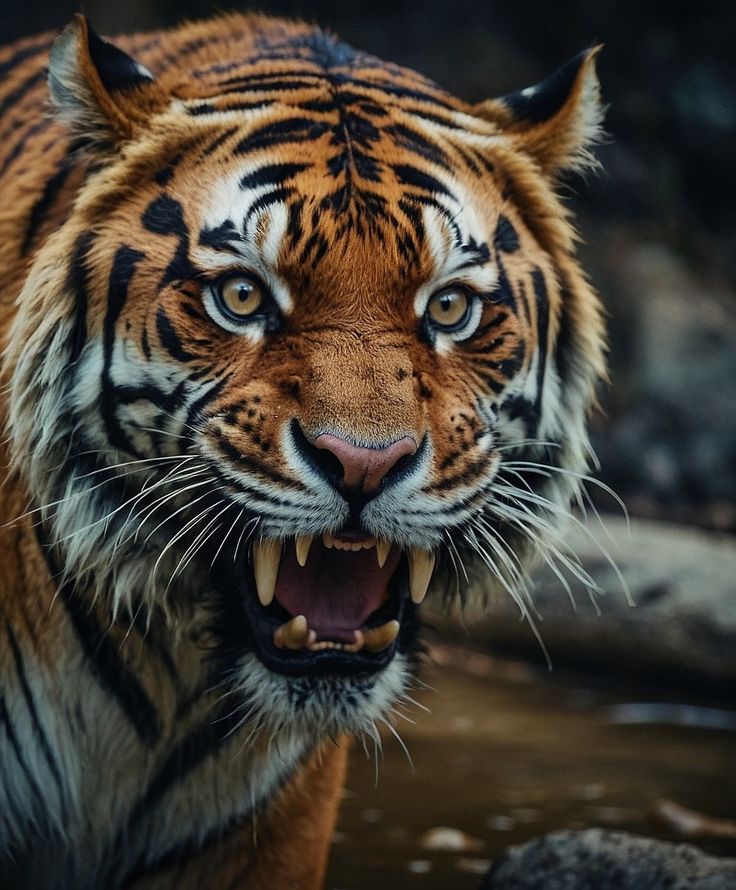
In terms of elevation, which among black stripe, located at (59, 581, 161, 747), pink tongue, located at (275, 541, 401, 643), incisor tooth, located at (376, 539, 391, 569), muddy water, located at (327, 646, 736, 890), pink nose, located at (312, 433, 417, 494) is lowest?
muddy water, located at (327, 646, 736, 890)

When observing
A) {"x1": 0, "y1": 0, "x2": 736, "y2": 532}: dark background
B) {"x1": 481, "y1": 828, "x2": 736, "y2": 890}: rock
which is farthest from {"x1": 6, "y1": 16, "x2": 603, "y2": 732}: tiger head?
{"x1": 0, "y1": 0, "x2": 736, "y2": 532}: dark background

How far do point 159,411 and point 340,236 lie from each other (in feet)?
1.22

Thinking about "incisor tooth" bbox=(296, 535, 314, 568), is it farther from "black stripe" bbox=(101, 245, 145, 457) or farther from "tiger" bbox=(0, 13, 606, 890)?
"black stripe" bbox=(101, 245, 145, 457)

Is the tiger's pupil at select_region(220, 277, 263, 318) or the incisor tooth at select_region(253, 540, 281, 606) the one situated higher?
the tiger's pupil at select_region(220, 277, 263, 318)

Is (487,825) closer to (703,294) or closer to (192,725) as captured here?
(192,725)

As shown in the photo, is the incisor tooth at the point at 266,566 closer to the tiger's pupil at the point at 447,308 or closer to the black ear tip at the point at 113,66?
the tiger's pupil at the point at 447,308

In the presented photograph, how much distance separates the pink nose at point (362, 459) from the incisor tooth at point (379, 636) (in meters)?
0.29

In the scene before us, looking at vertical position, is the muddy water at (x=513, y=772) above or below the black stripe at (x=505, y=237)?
below

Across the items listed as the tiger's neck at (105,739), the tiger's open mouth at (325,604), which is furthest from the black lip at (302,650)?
the tiger's neck at (105,739)

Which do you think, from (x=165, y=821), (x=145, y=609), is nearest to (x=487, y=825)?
(x=165, y=821)

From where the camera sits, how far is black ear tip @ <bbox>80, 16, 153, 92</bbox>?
2.08 m

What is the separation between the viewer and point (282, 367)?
194 cm

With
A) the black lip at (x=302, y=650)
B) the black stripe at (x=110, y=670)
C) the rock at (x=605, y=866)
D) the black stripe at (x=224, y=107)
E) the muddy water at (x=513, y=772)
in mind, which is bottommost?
the muddy water at (x=513, y=772)

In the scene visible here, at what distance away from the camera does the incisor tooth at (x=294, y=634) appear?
6.45 feet
